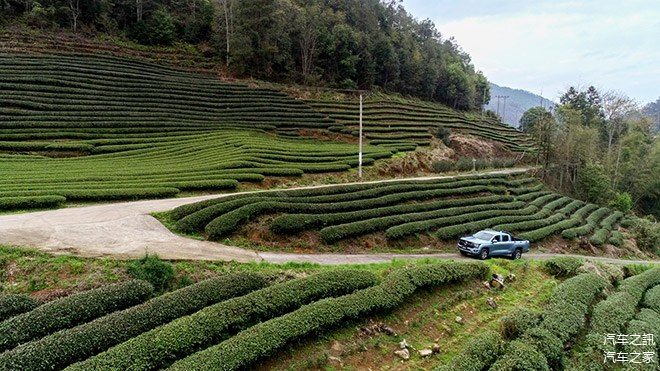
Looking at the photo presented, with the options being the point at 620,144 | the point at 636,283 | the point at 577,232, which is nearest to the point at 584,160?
the point at 620,144

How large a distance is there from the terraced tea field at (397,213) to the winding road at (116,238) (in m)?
1.35

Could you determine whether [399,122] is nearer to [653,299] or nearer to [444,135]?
[444,135]

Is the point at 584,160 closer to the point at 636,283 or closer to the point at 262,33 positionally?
the point at 636,283

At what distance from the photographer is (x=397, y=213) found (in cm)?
2166

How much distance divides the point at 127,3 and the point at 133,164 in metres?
47.4

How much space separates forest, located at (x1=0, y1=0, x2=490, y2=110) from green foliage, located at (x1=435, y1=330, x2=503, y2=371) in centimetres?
5152

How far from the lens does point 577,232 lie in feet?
92.9

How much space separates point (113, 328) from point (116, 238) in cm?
638

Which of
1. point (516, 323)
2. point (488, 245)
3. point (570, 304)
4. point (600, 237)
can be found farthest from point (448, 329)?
point (600, 237)

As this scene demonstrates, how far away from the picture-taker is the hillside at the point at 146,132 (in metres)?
21.2

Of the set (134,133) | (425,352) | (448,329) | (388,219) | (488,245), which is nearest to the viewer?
(425,352)

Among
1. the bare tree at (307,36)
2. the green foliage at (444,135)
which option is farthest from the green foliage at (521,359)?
the bare tree at (307,36)

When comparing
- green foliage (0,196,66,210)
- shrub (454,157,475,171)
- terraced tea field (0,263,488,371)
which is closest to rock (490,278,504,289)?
terraced tea field (0,263,488,371)

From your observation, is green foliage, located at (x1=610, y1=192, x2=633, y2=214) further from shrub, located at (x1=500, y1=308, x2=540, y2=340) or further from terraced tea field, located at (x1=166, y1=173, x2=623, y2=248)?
shrub, located at (x1=500, y1=308, x2=540, y2=340)
